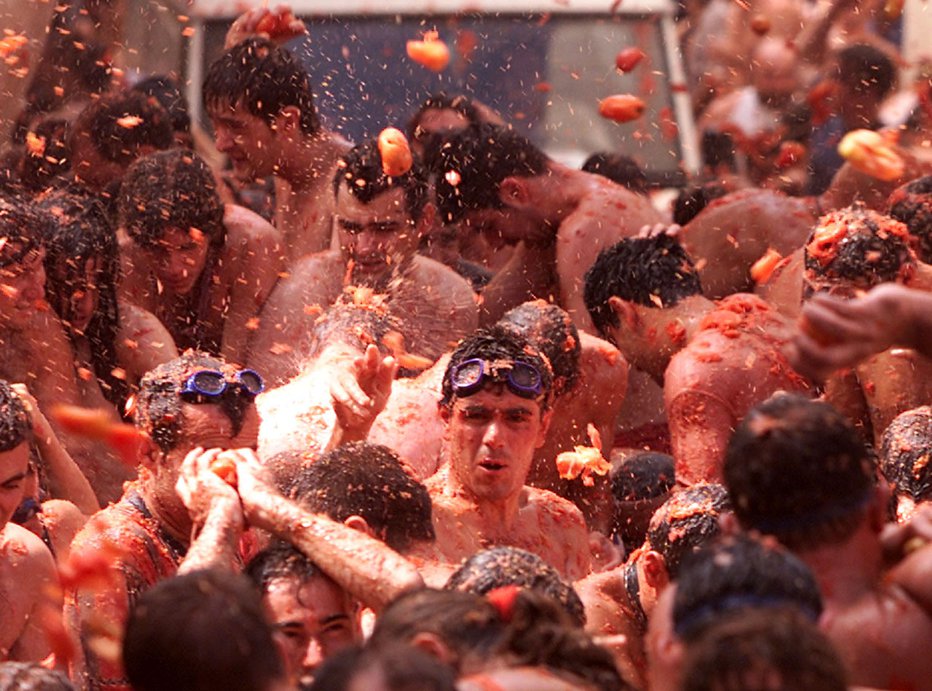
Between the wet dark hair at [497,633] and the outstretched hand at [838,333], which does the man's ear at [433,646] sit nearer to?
the wet dark hair at [497,633]

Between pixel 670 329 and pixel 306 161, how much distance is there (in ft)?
6.20

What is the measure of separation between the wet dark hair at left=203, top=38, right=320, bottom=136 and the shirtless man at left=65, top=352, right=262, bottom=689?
8.32 ft

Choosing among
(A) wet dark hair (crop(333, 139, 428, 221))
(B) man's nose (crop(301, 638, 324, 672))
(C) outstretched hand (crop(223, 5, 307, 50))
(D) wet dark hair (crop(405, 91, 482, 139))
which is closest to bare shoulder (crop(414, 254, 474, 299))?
(A) wet dark hair (crop(333, 139, 428, 221))

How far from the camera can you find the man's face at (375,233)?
273 inches

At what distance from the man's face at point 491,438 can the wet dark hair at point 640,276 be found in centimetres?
113

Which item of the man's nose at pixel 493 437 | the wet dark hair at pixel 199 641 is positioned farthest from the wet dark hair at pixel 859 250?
the wet dark hair at pixel 199 641

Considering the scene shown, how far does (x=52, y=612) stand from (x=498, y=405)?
4.59 feet

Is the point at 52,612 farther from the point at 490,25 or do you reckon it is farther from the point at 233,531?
the point at 490,25

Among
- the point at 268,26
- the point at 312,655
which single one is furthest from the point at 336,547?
the point at 268,26

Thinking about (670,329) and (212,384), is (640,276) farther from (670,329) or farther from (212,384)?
(212,384)

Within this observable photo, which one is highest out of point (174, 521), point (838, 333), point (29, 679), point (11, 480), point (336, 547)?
point (838, 333)

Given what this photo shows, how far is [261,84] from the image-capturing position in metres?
7.35

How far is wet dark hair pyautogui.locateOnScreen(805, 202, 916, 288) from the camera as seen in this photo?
5672 mm

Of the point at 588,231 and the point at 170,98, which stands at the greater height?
the point at 170,98
